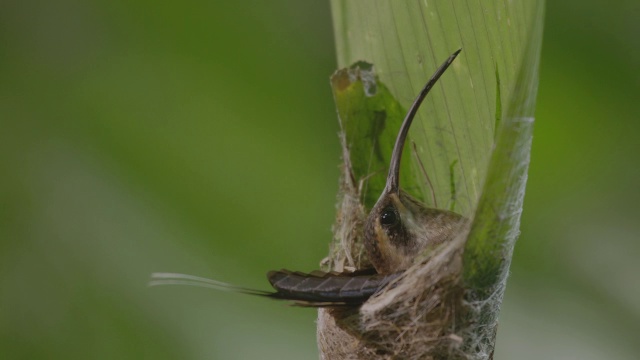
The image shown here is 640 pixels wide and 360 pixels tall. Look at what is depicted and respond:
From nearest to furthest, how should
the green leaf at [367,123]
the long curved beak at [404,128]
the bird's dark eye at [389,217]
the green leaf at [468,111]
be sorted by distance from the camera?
the green leaf at [468,111] → the long curved beak at [404,128] → the bird's dark eye at [389,217] → the green leaf at [367,123]

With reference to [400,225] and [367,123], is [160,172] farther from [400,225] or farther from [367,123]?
[400,225]

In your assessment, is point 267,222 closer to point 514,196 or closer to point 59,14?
point 59,14

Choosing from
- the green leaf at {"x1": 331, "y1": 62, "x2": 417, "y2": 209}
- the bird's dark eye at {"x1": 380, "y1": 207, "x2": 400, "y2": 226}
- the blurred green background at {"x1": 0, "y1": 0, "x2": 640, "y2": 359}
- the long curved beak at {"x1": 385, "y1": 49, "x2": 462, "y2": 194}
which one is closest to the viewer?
the long curved beak at {"x1": 385, "y1": 49, "x2": 462, "y2": 194}

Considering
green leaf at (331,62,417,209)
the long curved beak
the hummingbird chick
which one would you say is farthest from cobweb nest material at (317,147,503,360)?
green leaf at (331,62,417,209)

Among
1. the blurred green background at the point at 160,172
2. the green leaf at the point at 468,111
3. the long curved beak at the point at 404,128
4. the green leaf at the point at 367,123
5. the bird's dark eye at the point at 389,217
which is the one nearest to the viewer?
the green leaf at the point at 468,111

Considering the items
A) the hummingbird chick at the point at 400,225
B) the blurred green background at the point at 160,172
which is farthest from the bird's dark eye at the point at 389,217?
the blurred green background at the point at 160,172

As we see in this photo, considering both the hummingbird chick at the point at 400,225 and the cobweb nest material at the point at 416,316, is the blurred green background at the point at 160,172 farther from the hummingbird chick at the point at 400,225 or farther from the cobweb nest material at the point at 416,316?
the cobweb nest material at the point at 416,316

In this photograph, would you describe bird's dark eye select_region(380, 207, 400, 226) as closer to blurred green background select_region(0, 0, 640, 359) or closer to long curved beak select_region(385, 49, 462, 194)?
long curved beak select_region(385, 49, 462, 194)
